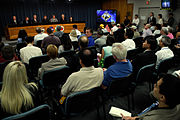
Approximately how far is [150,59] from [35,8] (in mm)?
12152

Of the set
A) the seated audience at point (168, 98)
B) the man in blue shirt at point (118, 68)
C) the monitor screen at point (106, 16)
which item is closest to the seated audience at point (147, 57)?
the man in blue shirt at point (118, 68)

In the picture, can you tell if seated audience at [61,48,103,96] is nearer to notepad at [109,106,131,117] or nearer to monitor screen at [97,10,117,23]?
notepad at [109,106,131,117]

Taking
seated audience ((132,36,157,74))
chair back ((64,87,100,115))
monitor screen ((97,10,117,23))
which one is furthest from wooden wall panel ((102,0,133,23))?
chair back ((64,87,100,115))

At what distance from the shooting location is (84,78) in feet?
A: 6.05

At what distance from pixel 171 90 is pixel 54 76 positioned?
1891 millimetres

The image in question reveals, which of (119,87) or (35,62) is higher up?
(35,62)

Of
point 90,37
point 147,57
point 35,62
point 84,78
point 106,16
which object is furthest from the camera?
point 106,16

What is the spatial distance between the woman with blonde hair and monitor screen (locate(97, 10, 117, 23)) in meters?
12.2

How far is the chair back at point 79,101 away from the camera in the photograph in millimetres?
1685

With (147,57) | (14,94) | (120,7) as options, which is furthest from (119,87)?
(120,7)

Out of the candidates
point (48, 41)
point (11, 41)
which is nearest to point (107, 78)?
point (48, 41)

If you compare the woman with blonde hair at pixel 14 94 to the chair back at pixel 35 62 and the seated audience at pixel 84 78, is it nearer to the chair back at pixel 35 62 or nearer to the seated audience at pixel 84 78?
the seated audience at pixel 84 78

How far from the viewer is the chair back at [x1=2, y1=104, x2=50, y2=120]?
1.20m

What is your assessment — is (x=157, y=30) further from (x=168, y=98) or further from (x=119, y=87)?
(x=168, y=98)
